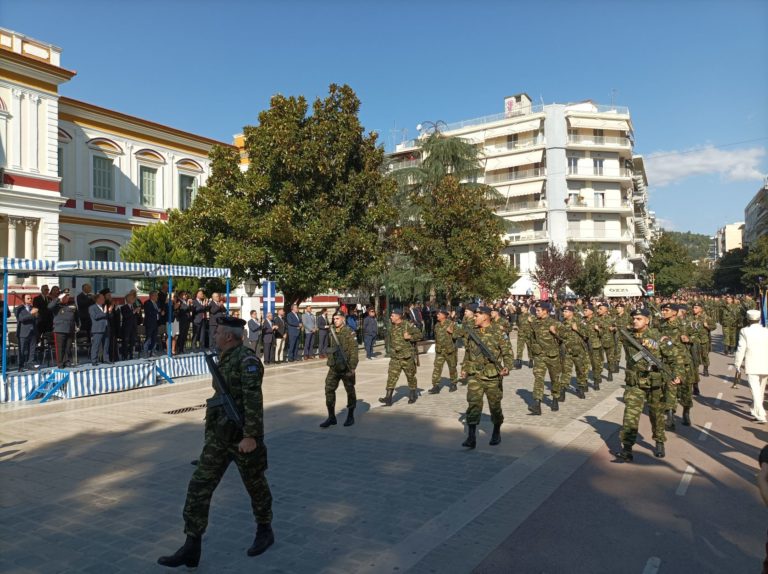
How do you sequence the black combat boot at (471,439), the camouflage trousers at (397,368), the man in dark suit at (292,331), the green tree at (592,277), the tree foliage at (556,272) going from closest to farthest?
the black combat boot at (471,439) → the camouflage trousers at (397,368) → the man in dark suit at (292,331) → the tree foliage at (556,272) → the green tree at (592,277)

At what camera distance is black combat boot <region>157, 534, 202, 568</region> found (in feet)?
14.3

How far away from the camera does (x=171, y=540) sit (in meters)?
4.92

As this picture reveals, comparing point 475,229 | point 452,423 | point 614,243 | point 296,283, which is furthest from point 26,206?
point 614,243

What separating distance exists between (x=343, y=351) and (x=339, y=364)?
22 cm

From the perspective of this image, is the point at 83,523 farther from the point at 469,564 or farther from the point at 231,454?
the point at 469,564

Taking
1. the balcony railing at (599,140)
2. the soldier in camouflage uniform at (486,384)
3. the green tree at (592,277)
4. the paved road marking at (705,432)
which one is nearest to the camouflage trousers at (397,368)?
the soldier in camouflage uniform at (486,384)

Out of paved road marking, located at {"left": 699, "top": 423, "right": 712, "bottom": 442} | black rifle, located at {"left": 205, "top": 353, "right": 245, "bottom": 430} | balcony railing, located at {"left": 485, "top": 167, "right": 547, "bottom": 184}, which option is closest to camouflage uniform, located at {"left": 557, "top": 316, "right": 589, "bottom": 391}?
paved road marking, located at {"left": 699, "top": 423, "right": 712, "bottom": 442}

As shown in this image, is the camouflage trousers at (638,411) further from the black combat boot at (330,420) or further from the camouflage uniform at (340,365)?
the black combat boot at (330,420)

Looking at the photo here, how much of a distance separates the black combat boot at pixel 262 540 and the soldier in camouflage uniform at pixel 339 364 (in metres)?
4.33

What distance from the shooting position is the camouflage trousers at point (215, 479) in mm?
4430

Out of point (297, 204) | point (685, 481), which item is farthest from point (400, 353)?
point (297, 204)

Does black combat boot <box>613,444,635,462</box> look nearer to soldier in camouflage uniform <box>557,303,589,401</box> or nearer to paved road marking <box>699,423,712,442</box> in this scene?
paved road marking <box>699,423,712,442</box>

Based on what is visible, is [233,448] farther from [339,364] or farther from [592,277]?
[592,277]

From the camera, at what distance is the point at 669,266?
64188 millimetres
